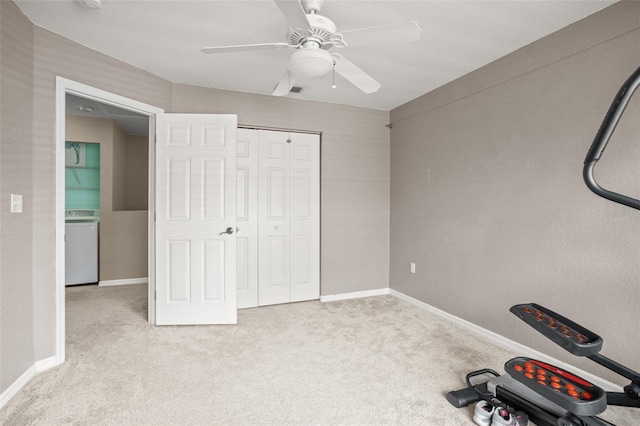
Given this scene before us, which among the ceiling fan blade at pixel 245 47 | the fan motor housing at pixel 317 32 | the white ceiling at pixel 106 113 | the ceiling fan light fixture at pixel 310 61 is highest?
the white ceiling at pixel 106 113

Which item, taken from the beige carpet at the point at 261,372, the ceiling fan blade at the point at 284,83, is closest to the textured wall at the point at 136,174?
the beige carpet at the point at 261,372

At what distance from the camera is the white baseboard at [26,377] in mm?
1911

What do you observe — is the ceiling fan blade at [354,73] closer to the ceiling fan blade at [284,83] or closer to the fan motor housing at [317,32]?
the fan motor housing at [317,32]

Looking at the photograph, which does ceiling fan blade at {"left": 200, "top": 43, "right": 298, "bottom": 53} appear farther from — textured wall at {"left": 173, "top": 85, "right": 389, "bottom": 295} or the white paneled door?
textured wall at {"left": 173, "top": 85, "right": 389, "bottom": 295}

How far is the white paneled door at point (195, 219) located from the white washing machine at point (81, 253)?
2293 mm

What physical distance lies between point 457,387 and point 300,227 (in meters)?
2.36

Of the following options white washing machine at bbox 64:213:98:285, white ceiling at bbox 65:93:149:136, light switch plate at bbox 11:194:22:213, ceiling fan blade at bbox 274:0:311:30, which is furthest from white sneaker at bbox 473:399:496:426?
white washing machine at bbox 64:213:98:285

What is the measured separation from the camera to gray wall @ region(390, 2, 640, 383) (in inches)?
79.0

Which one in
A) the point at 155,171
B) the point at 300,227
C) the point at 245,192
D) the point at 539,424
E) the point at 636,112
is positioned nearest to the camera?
the point at 539,424

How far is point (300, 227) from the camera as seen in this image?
12.9ft

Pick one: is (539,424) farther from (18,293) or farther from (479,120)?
(18,293)

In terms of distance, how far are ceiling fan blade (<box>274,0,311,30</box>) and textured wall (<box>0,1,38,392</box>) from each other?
1790 millimetres

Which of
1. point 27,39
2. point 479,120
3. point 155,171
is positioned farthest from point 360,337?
point 27,39

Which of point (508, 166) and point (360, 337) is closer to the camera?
point (508, 166)
